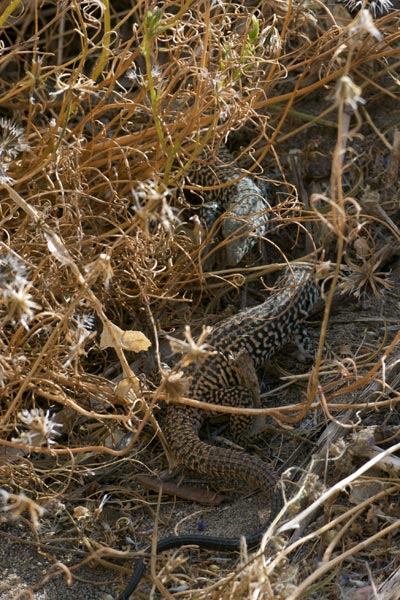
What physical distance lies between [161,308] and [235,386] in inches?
23.2

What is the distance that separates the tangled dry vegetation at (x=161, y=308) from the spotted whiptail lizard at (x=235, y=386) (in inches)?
4.9

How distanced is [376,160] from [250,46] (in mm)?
2020

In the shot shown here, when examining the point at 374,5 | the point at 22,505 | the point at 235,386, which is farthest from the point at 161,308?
the point at 22,505

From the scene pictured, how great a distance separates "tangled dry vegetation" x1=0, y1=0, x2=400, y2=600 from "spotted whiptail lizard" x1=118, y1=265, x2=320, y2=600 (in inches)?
4.9

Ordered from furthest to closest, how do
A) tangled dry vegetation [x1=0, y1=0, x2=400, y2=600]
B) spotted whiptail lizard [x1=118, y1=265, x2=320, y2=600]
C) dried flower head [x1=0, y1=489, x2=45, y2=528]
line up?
spotted whiptail lizard [x1=118, y1=265, x2=320, y2=600]
tangled dry vegetation [x1=0, y1=0, x2=400, y2=600]
dried flower head [x1=0, y1=489, x2=45, y2=528]

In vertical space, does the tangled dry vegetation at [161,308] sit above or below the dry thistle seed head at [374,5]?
below

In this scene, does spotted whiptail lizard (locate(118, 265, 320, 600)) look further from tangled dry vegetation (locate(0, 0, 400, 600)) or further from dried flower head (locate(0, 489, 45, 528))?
dried flower head (locate(0, 489, 45, 528))

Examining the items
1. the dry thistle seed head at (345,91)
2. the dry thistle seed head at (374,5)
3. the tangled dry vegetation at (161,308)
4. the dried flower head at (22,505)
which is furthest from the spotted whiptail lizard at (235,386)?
→ the dry thistle seed head at (345,91)

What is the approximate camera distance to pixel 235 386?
4613 mm

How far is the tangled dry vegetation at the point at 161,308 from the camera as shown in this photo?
10.4 ft

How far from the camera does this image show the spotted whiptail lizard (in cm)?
399

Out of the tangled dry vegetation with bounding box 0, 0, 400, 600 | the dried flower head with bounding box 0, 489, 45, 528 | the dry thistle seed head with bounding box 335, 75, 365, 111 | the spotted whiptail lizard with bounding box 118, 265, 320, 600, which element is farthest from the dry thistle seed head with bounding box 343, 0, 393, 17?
the dried flower head with bounding box 0, 489, 45, 528

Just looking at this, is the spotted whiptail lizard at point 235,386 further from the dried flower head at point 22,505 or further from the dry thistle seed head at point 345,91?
the dry thistle seed head at point 345,91

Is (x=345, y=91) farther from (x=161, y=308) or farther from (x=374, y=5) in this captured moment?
(x=161, y=308)
